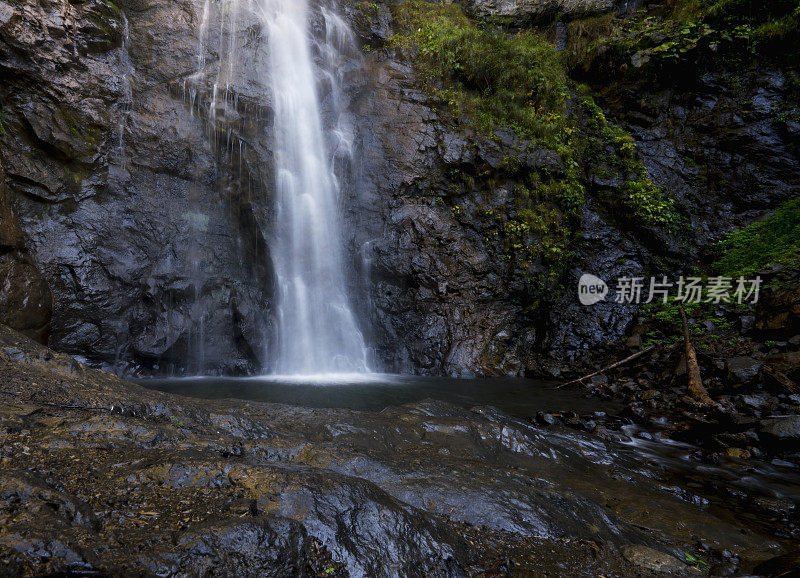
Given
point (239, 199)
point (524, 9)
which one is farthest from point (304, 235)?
point (524, 9)

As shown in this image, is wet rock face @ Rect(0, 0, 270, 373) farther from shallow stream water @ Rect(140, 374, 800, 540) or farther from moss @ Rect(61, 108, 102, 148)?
shallow stream water @ Rect(140, 374, 800, 540)

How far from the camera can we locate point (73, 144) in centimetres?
759

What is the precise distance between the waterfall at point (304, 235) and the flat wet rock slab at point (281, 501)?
5.87 metres

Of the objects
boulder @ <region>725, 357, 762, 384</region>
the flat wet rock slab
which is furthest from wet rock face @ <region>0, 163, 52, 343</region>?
boulder @ <region>725, 357, 762, 384</region>

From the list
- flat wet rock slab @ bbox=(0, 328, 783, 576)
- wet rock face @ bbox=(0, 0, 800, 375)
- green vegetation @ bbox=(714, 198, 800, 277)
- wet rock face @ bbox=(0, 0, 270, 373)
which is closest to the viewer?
flat wet rock slab @ bbox=(0, 328, 783, 576)

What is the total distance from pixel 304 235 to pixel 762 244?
1118cm

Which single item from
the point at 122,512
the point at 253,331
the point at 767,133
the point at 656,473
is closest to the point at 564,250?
the point at 767,133

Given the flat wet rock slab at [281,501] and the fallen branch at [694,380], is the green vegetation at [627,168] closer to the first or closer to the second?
the fallen branch at [694,380]

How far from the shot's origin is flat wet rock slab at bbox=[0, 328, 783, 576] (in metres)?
1.48

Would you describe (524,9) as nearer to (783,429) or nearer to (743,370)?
(743,370)

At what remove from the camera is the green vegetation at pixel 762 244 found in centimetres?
894

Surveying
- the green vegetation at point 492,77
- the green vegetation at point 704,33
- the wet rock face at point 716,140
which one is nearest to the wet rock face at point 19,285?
the green vegetation at point 492,77

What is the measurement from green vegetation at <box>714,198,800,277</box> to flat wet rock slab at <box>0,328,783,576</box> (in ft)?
27.4

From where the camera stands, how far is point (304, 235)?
1002 cm
